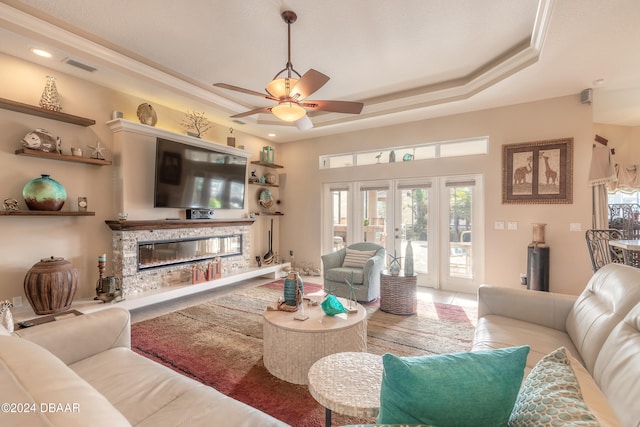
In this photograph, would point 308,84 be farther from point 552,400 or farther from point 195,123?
point 195,123

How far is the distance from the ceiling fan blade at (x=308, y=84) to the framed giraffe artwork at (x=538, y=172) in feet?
10.9

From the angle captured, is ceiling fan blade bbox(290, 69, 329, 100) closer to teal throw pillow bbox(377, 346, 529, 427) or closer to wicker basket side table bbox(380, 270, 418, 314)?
teal throw pillow bbox(377, 346, 529, 427)

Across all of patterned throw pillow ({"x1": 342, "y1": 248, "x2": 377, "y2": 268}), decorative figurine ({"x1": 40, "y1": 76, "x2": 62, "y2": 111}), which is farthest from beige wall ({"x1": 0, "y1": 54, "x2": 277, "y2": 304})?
patterned throw pillow ({"x1": 342, "y1": 248, "x2": 377, "y2": 268})

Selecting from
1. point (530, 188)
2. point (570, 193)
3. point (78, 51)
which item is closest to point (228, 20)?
point (78, 51)

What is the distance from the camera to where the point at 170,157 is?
4.08 m

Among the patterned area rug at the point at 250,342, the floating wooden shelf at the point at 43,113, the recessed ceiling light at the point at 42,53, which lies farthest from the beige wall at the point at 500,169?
the recessed ceiling light at the point at 42,53

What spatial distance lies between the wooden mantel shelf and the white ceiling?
1.76 metres

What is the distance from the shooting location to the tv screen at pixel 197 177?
4.03 meters

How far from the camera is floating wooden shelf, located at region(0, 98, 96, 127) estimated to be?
115 inches

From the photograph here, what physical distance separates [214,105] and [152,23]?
1.62 metres

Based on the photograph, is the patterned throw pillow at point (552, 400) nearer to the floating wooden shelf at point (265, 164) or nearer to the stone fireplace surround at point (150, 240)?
the stone fireplace surround at point (150, 240)

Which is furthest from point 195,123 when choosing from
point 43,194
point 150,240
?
point 43,194

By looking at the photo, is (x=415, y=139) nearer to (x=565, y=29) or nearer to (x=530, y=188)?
(x=530, y=188)

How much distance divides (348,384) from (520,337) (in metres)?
1.27
